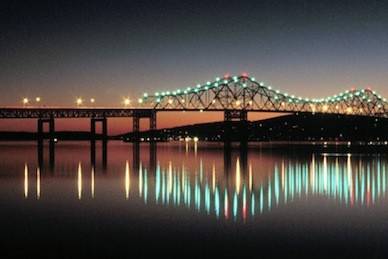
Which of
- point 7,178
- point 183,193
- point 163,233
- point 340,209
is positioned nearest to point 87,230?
point 163,233

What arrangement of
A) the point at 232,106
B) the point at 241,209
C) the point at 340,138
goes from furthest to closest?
1. the point at 340,138
2. the point at 232,106
3. the point at 241,209

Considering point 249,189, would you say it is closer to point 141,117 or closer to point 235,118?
point 235,118

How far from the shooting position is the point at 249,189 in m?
26.8

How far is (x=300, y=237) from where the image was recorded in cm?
1477

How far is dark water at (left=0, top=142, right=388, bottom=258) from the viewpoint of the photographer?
13.4 meters

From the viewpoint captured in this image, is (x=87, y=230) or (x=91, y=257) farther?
(x=87, y=230)

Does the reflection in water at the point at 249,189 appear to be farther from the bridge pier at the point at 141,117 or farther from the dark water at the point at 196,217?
the bridge pier at the point at 141,117

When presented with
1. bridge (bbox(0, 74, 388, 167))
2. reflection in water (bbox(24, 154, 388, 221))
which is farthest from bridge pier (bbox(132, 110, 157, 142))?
reflection in water (bbox(24, 154, 388, 221))

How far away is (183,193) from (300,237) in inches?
436

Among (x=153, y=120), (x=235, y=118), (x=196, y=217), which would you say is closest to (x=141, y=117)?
(x=153, y=120)

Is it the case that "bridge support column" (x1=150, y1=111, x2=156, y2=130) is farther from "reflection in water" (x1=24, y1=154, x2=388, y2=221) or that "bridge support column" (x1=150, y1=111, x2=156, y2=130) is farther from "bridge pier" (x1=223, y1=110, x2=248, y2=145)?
"reflection in water" (x1=24, y1=154, x2=388, y2=221)

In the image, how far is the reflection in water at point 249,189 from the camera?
832 inches

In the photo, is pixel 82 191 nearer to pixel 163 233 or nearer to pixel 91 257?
pixel 163 233

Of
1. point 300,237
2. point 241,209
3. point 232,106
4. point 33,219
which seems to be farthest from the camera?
point 232,106
